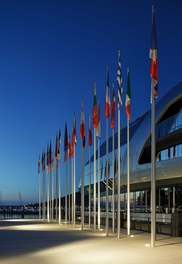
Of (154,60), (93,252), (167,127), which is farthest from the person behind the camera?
(167,127)

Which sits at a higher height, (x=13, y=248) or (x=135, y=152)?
(x=135, y=152)

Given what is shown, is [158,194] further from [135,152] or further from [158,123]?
[158,123]

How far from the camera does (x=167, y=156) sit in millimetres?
48625

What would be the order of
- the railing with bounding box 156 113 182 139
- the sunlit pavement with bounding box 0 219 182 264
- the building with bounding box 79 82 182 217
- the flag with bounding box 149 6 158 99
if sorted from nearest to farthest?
the sunlit pavement with bounding box 0 219 182 264
the flag with bounding box 149 6 158 99
the railing with bounding box 156 113 182 139
the building with bounding box 79 82 182 217

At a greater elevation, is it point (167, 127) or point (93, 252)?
point (167, 127)

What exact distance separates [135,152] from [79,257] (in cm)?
3660

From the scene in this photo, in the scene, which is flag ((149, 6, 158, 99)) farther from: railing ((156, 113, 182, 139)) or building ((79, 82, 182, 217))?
railing ((156, 113, 182, 139))

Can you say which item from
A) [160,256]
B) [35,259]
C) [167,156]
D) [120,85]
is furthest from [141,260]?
[167,156]

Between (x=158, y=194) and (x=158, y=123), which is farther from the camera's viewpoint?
(x=158, y=194)

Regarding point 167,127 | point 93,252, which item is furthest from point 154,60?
point 167,127

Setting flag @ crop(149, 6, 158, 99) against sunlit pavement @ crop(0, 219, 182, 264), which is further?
flag @ crop(149, 6, 158, 99)

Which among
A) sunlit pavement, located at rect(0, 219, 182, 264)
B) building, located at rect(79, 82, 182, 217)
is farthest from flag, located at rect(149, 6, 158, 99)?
building, located at rect(79, 82, 182, 217)

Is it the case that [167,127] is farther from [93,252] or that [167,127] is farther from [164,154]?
[93,252]

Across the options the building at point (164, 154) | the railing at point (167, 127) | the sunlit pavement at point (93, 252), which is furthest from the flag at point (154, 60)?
the railing at point (167, 127)
